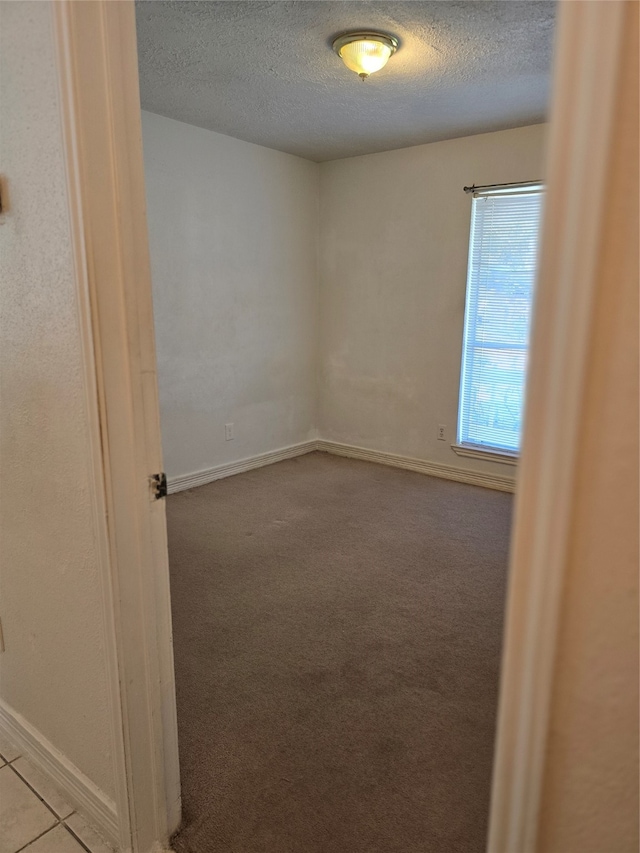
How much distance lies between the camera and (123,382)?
1121mm

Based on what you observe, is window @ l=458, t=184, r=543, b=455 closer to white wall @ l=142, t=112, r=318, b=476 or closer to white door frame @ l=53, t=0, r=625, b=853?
white wall @ l=142, t=112, r=318, b=476

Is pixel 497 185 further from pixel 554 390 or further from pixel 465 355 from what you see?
pixel 554 390

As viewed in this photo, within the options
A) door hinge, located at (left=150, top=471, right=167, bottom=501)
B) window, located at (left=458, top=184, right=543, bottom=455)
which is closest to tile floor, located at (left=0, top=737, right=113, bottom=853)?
door hinge, located at (left=150, top=471, right=167, bottom=501)

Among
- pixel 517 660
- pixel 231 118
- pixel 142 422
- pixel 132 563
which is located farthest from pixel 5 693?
pixel 231 118

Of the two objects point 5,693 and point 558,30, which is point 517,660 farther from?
point 5,693

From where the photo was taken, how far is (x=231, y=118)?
3387 millimetres

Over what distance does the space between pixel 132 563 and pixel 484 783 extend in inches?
45.8

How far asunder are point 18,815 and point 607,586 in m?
1.62

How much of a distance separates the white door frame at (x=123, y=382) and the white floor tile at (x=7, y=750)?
0.52 m

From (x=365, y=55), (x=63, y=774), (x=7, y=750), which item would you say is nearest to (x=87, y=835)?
(x=63, y=774)

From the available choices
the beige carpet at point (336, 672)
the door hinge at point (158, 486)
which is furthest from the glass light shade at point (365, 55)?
the beige carpet at point (336, 672)

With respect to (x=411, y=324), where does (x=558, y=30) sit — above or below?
above

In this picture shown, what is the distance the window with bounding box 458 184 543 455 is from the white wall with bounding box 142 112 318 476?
4.52ft

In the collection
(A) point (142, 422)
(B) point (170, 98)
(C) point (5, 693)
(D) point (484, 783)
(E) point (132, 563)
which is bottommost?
(D) point (484, 783)
